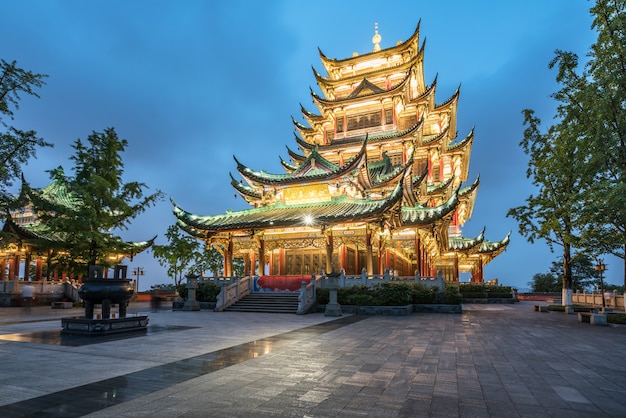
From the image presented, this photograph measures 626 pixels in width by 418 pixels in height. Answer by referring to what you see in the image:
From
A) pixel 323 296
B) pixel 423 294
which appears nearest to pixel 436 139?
pixel 423 294

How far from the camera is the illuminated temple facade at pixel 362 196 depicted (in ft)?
75.7

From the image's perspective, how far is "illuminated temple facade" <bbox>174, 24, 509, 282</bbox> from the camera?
908 inches

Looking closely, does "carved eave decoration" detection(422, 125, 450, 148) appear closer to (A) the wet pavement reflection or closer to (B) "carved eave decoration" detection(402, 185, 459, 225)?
(B) "carved eave decoration" detection(402, 185, 459, 225)

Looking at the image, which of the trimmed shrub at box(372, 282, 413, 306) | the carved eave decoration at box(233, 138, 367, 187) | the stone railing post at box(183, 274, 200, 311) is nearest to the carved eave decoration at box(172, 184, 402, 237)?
the carved eave decoration at box(233, 138, 367, 187)

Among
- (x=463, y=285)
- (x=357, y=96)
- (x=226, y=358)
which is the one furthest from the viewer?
(x=357, y=96)

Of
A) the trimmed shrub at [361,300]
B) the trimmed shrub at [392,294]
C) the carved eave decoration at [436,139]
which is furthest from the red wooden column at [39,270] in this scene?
the carved eave decoration at [436,139]

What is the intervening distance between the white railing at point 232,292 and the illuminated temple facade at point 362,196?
238 centimetres

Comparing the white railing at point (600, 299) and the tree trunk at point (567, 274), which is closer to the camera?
the tree trunk at point (567, 274)

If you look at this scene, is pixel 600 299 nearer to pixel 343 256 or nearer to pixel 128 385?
pixel 343 256

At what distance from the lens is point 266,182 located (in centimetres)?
2716

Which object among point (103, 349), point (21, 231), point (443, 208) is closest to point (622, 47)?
point (443, 208)

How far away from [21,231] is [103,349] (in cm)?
2457

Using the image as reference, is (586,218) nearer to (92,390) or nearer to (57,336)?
(92,390)

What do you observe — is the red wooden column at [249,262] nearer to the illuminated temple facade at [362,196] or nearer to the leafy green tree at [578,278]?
the illuminated temple facade at [362,196]
